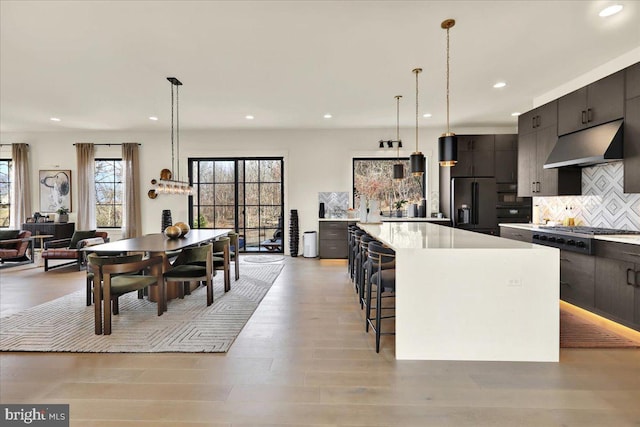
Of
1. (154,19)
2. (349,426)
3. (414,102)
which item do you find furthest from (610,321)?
(154,19)

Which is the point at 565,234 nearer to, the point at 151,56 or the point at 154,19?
the point at 154,19

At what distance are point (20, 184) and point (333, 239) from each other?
7.14 meters

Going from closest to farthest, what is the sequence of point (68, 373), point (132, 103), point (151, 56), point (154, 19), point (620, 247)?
point (68, 373)
point (154, 19)
point (620, 247)
point (151, 56)
point (132, 103)

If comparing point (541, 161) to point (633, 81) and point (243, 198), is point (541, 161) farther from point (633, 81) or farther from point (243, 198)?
point (243, 198)

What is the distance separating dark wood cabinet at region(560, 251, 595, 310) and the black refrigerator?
7.98ft

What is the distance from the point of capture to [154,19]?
9.27 ft

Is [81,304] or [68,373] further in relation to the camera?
[81,304]

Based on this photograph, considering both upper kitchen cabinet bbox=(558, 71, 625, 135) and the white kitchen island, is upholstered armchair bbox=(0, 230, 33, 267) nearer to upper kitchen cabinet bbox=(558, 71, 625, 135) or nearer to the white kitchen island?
the white kitchen island

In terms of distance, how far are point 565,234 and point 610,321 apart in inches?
38.5

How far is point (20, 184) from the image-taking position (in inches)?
286

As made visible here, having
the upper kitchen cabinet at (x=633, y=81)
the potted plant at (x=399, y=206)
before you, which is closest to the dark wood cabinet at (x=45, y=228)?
the potted plant at (x=399, y=206)

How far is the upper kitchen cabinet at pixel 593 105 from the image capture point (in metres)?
3.39

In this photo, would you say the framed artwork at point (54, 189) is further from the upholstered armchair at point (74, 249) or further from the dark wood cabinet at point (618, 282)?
the dark wood cabinet at point (618, 282)

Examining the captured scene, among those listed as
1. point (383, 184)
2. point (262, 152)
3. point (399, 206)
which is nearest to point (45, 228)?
point (262, 152)
